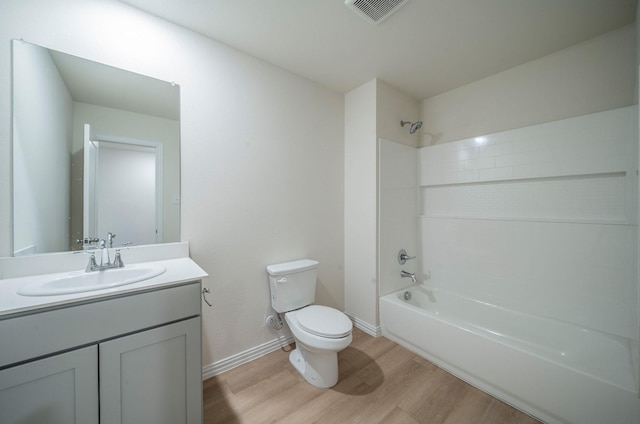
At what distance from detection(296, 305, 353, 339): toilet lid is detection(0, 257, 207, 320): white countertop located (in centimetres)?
81

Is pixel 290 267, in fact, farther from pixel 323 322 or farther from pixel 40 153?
pixel 40 153

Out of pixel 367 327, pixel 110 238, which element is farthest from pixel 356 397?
pixel 110 238

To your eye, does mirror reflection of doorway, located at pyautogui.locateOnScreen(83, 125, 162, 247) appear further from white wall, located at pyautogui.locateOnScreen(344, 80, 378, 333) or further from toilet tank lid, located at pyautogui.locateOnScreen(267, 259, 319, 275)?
white wall, located at pyautogui.locateOnScreen(344, 80, 378, 333)

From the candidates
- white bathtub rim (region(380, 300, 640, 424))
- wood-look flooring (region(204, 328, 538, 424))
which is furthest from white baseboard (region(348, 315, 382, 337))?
white bathtub rim (region(380, 300, 640, 424))

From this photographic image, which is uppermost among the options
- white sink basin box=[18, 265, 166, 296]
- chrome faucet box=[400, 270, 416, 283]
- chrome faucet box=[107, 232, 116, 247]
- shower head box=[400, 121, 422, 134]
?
shower head box=[400, 121, 422, 134]

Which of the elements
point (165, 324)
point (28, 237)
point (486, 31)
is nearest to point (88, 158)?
point (28, 237)

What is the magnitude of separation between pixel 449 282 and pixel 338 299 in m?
1.13

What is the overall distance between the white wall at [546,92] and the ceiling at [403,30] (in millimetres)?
98

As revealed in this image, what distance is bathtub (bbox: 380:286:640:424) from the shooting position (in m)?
1.22

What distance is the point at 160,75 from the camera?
1517 mm

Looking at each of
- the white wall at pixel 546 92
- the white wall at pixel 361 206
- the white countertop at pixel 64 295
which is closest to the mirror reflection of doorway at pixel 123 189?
the white countertop at pixel 64 295

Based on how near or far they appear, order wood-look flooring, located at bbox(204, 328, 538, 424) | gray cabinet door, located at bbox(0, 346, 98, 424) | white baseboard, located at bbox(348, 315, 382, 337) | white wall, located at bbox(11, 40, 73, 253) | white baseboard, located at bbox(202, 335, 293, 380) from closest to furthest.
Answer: gray cabinet door, located at bbox(0, 346, 98, 424) → white wall, located at bbox(11, 40, 73, 253) → wood-look flooring, located at bbox(204, 328, 538, 424) → white baseboard, located at bbox(202, 335, 293, 380) → white baseboard, located at bbox(348, 315, 382, 337)

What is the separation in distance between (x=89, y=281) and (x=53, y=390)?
0.49 meters

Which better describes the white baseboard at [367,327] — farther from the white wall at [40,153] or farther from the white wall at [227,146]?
the white wall at [40,153]
